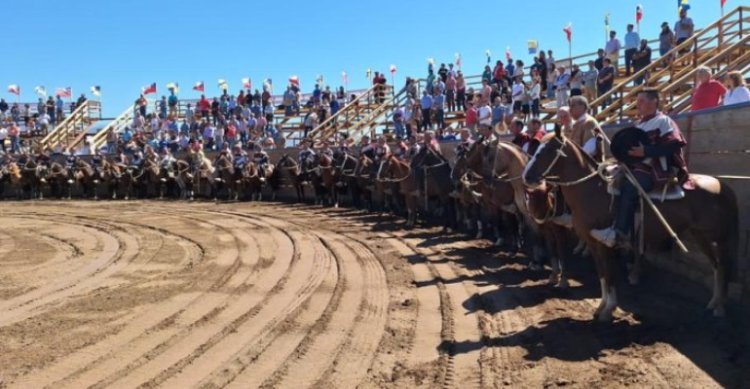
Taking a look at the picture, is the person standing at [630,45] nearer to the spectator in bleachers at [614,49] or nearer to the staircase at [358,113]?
the spectator in bleachers at [614,49]

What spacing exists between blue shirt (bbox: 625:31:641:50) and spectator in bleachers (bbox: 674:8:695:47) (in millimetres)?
1195

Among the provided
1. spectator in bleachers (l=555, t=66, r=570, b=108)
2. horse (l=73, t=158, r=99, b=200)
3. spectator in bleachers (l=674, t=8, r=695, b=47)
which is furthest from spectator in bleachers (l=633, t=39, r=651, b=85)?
horse (l=73, t=158, r=99, b=200)

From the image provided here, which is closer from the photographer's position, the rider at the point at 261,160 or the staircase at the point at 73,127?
the rider at the point at 261,160

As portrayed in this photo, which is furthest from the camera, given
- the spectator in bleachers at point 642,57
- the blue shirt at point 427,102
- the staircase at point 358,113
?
the staircase at point 358,113

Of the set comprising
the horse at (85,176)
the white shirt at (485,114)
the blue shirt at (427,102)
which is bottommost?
the horse at (85,176)

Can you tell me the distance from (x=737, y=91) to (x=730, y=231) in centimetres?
279

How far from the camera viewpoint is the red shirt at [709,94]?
8.96m

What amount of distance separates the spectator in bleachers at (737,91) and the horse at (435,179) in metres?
6.06

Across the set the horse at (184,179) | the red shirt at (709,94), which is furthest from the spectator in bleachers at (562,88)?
the horse at (184,179)

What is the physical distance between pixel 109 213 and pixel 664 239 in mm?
16343

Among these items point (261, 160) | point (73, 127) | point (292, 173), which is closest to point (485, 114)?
point (292, 173)

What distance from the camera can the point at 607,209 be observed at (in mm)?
6469

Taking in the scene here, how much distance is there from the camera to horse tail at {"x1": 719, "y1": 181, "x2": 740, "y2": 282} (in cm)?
645

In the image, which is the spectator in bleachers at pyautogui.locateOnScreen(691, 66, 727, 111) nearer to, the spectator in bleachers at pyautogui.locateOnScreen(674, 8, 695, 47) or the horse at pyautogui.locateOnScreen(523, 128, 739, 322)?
the horse at pyautogui.locateOnScreen(523, 128, 739, 322)
